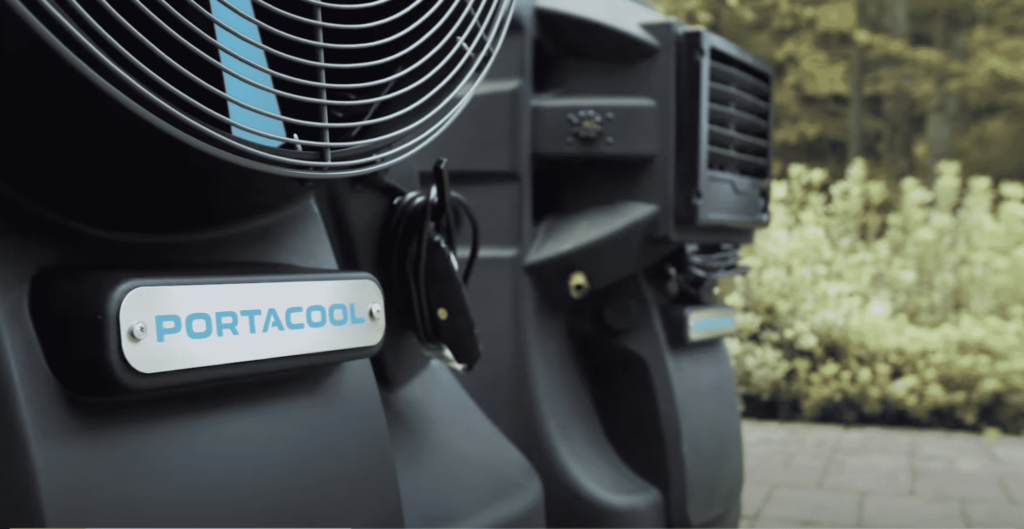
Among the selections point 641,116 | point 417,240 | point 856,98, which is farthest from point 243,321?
point 856,98

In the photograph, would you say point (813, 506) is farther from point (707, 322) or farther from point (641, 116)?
point (641, 116)

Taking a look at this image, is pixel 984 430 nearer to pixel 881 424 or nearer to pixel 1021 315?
pixel 881 424

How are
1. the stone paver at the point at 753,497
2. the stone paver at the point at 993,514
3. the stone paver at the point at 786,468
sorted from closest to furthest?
the stone paver at the point at 993,514 < the stone paver at the point at 753,497 < the stone paver at the point at 786,468

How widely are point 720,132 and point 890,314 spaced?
9.55 feet

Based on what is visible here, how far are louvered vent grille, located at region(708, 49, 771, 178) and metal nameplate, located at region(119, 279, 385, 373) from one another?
994 mm

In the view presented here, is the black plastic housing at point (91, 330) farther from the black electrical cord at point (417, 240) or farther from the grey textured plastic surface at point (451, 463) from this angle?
the grey textured plastic surface at point (451, 463)

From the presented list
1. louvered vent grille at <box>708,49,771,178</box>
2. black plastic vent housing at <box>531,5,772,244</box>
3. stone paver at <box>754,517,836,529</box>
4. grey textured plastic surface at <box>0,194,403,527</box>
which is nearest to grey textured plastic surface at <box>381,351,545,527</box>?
grey textured plastic surface at <box>0,194,403,527</box>

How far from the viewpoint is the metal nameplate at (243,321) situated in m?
0.69

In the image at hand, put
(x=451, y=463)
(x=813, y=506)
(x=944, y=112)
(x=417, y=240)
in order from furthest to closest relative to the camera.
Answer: (x=944, y=112)
(x=813, y=506)
(x=451, y=463)
(x=417, y=240)

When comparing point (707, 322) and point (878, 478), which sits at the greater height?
point (707, 322)

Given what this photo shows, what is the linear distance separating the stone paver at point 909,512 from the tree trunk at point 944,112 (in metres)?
5.85

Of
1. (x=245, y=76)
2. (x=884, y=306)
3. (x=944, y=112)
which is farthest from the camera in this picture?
(x=944, y=112)

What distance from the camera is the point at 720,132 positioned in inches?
67.7

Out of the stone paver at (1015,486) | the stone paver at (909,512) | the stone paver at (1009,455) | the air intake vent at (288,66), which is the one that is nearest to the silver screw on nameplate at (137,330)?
the air intake vent at (288,66)
